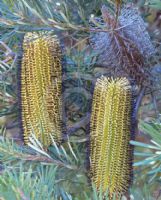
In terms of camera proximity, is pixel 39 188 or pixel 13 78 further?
pixel 13 78

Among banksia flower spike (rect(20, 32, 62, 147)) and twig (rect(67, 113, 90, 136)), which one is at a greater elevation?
banksia flower spike (rect(20, 32, 62, 147))

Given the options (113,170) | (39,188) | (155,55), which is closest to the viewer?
(39,188)

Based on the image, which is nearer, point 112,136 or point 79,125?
point 112,136

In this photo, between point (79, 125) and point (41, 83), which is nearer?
point (41, 83)

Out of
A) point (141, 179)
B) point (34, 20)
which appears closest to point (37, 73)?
point (34, 20)

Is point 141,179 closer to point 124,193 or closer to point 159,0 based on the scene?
point 124,193
